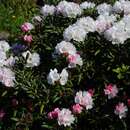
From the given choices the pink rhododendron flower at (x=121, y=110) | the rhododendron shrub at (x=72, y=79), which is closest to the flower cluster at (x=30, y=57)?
the rhododendron shrub at (x=72, y=79)

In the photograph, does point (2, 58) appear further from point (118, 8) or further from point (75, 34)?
point (118, 8)

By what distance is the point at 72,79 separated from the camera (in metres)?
Result: 5.00

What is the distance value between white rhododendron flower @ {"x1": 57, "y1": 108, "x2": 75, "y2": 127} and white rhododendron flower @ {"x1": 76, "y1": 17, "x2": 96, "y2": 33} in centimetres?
87

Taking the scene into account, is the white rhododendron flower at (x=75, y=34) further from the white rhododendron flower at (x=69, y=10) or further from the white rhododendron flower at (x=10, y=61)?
the white rhododendron flower at (x=10, y=61)

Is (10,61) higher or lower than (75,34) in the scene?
lower

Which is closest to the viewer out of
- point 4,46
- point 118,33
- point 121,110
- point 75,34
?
point 121,110

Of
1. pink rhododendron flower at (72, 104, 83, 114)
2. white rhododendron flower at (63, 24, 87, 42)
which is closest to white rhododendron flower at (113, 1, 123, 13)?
white rhododendron flower at (63, 24, 87, 42)

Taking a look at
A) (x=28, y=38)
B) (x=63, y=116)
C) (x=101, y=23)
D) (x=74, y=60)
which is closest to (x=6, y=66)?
(x=28, y=38)

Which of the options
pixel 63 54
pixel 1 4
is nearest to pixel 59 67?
pixel 63 54

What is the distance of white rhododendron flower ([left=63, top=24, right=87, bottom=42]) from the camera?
512 cm

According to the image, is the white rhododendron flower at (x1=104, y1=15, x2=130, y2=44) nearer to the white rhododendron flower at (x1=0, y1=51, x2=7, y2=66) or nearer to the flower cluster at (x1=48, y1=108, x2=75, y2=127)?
the flower cluster at (x1=48, y1=108, x2=75, y2=127)

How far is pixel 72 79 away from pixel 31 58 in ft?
1.48

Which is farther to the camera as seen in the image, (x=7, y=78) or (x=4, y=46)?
(x=4, y=46)

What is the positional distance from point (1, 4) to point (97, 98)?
4.30m
